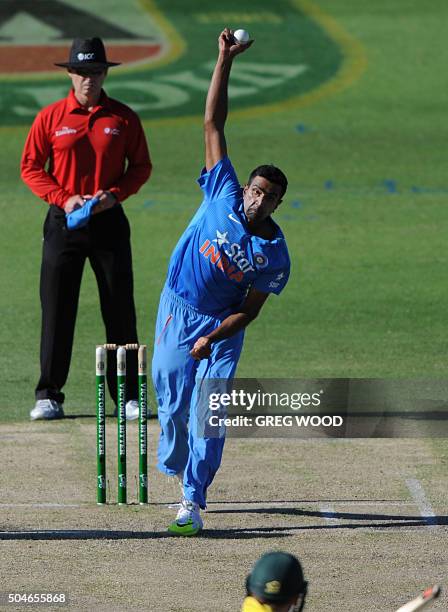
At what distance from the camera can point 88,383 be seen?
12414 mm

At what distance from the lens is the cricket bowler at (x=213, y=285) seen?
27.0 feet

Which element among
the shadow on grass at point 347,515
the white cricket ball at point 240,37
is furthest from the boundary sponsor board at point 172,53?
the shadow on grass at point 347,515

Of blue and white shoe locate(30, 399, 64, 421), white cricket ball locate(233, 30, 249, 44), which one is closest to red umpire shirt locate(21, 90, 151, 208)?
blue and white shoe locate(30, 399, 64, 421)

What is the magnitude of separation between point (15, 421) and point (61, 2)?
56.6 ft

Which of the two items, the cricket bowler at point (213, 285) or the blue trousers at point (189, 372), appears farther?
the blue trousers at point (189, 372)

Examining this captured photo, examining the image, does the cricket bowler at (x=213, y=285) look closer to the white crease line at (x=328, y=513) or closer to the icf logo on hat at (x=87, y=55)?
the white crease line at (x=328, y=513)

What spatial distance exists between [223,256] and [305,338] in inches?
220

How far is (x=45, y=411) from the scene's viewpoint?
1112 centimetres

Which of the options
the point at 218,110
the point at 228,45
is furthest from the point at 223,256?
the point at 228,45

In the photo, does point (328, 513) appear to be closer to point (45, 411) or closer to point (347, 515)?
point (347, 515)

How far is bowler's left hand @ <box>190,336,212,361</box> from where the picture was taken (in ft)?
26.9

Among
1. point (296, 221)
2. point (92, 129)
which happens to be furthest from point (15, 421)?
point (296, 221)

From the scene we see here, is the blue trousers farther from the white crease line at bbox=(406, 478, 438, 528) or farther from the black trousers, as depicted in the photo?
the black trousers

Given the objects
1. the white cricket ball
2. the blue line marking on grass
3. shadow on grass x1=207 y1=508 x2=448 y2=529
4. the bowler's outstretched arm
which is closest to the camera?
the bowler's outstretched arm
